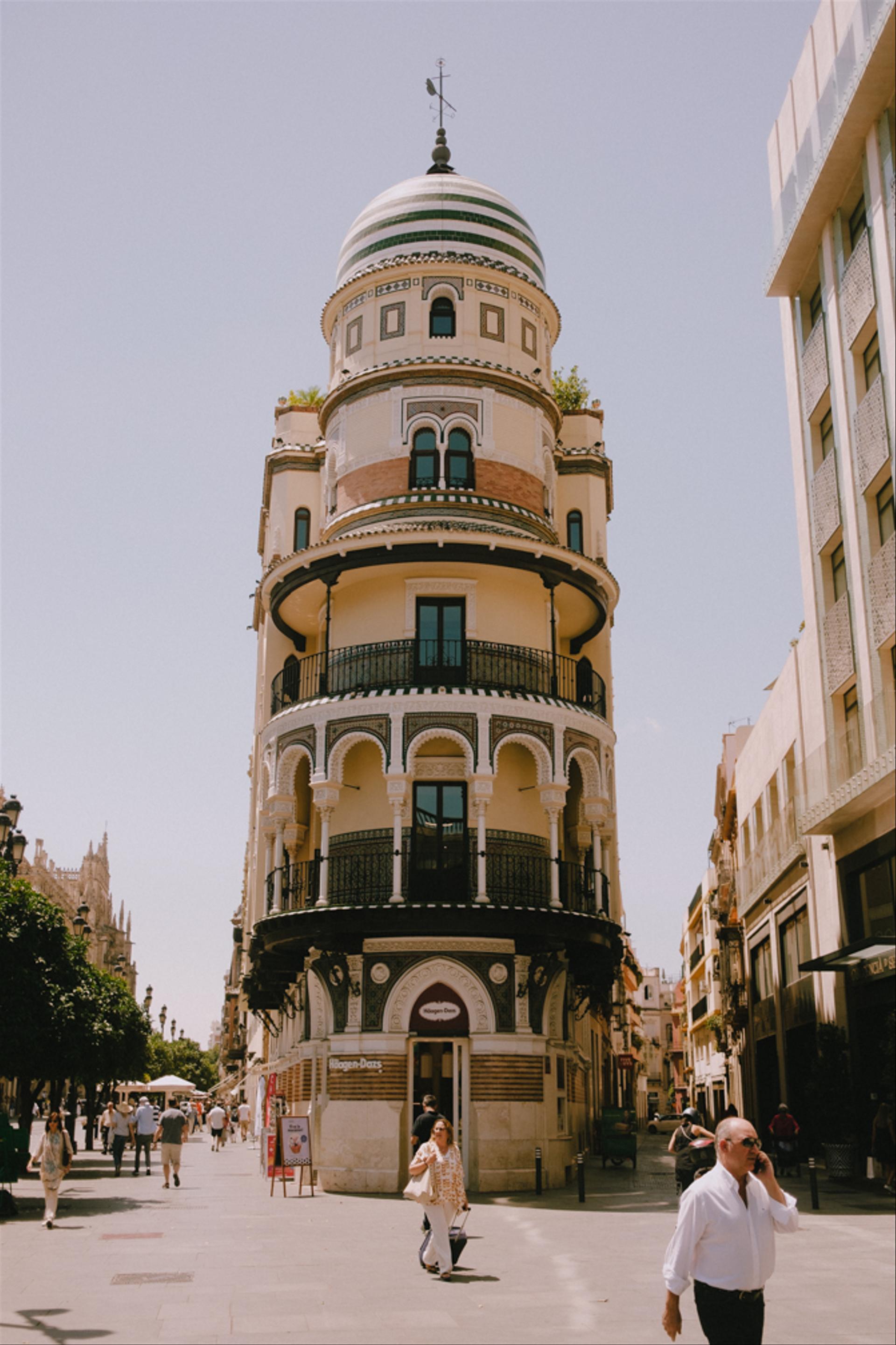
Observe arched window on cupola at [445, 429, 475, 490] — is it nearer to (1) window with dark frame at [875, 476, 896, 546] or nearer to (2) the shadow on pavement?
(1) window with dark frame at [875, 476, 896, 546]

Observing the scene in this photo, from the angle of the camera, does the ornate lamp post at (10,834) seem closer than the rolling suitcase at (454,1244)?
No

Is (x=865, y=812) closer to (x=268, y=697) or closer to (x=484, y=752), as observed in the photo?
(x=484, y=752)

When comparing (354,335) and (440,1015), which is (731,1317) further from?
(354,335)

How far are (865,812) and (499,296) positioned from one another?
53.7 feet

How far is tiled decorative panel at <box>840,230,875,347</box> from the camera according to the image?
960 inches

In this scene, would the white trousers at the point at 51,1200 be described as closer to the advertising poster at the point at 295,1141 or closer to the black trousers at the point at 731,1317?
the advertising poster at the point at 295,1141

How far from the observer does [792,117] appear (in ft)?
95.8

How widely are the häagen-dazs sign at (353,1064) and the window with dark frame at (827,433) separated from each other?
15696mm

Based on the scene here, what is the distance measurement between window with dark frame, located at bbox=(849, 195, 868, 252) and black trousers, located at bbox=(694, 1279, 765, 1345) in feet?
73.8

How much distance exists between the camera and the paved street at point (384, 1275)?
10914 millimetres

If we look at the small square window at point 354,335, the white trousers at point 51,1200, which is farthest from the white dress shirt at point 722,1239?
the small square window at point 354,335

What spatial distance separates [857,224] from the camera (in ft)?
84.1

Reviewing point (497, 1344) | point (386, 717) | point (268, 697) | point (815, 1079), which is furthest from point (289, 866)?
point (497, 1344)

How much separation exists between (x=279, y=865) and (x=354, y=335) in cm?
1365
